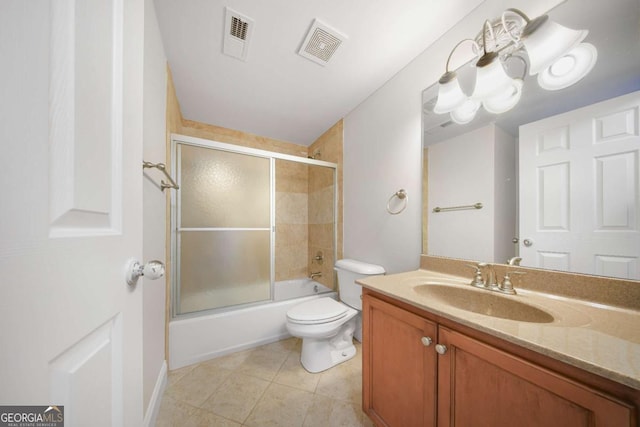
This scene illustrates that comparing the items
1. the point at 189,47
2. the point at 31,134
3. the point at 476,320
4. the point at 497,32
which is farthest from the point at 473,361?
the point at 189,47

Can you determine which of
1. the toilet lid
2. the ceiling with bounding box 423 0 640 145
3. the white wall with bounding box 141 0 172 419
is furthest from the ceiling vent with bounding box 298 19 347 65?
the toilet lid

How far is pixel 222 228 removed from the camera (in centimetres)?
180

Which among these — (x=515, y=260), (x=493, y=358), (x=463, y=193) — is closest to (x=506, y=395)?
(x=493, y=358)

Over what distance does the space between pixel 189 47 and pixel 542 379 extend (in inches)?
83.9

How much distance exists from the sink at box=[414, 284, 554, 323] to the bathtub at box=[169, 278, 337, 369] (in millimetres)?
1316


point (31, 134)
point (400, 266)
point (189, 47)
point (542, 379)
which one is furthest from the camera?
point (400, 266)

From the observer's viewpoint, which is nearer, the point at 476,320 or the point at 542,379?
the point at 542,379

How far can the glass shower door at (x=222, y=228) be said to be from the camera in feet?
5.39

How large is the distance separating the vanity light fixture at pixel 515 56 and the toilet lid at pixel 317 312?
1463 mm

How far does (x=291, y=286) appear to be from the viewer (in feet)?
8.27

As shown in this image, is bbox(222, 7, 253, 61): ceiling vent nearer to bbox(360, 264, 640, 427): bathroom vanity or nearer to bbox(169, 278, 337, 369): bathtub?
bbox(360, 264, 640, 427): bathroom vanity

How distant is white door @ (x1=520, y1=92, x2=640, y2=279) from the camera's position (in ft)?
2.34

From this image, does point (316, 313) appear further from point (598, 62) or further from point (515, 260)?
point (598, 62)

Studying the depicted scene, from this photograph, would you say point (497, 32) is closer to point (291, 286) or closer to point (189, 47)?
point (189, 47)
